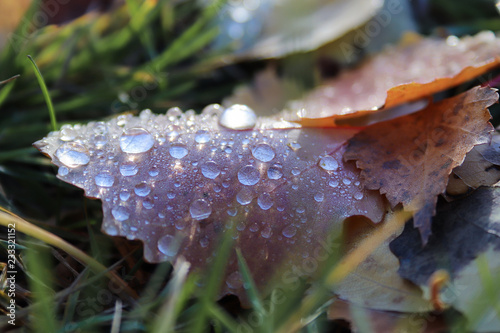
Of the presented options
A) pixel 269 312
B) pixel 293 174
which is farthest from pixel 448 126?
pixel 269 312

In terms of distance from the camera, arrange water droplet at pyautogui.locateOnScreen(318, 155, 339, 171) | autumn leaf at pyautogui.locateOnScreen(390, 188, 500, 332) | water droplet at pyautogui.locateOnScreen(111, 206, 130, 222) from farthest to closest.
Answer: water droplet at pyautogui.locateOnScreen(318, 155, 339, 171)
water droplet at pyautogui.locateOnScreen(111, 206, 130, 222)
autumn leaf at pyautogui.locateOnScreen(390, 188, 500, 332)

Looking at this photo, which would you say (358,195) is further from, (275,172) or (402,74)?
(402,74)

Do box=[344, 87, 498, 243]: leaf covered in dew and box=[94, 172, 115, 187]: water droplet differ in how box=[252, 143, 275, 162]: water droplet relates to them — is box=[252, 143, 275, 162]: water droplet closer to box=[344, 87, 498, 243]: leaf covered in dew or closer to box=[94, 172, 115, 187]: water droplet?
box=[344, 87, 498, 243]: leaf covered in dew

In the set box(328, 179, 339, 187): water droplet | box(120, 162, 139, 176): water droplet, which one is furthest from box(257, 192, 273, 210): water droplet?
box(120, 162, 139, 176): water droplet

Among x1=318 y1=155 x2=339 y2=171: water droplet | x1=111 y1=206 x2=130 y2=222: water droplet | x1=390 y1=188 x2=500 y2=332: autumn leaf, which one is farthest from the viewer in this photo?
x1=318 y1=155 x2=339 y2=171: water droplet

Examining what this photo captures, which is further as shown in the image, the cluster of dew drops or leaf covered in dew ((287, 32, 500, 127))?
leaf covered in dew ((287, 32, 500, 127))

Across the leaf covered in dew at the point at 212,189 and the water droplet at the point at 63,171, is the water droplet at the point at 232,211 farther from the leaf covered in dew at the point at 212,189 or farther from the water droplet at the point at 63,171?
the water droplet at the point at 63,171
